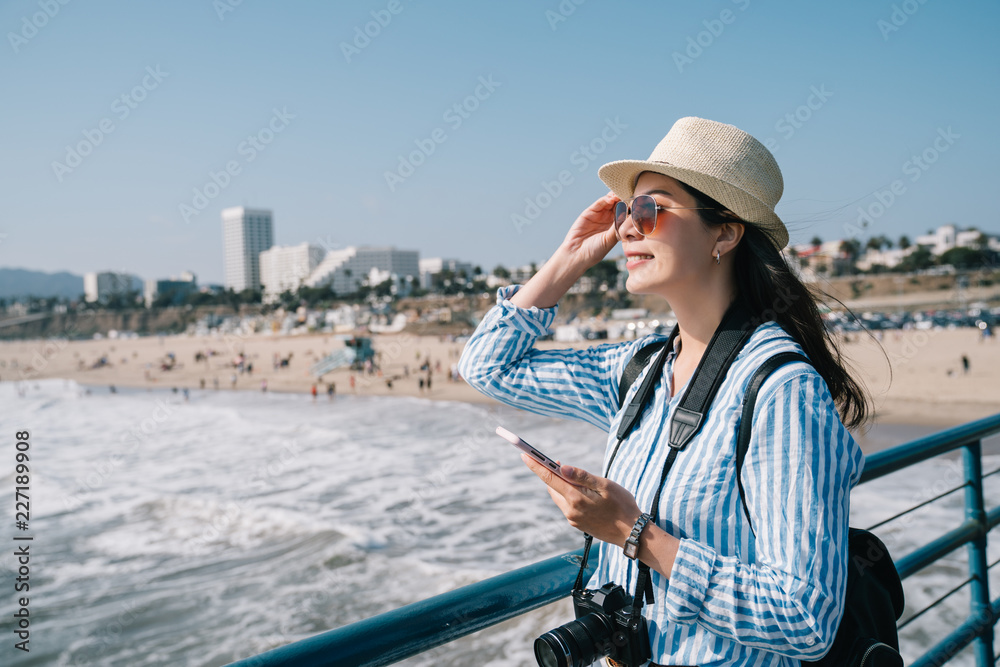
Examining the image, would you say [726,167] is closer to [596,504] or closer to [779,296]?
[779,296]

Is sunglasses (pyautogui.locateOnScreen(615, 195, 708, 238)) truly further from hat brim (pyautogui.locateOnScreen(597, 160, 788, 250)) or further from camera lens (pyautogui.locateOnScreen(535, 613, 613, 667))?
camera lens (pyautogui.locateOnScreen(535, 613, 613, 667))

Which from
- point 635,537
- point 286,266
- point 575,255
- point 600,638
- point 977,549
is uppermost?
point 286,266

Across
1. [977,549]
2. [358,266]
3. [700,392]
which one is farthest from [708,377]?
[358,266]

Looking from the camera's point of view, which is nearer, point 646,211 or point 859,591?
point 859,591

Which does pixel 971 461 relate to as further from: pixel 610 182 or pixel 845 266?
pixel 845 266

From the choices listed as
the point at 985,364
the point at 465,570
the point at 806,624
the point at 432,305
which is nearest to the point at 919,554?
the point at 806,624

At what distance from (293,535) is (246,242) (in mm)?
119043

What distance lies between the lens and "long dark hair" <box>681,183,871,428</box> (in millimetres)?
1290

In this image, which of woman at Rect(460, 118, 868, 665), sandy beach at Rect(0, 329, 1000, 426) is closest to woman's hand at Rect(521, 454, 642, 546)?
woman at Rect(460, 118, 868, 665)

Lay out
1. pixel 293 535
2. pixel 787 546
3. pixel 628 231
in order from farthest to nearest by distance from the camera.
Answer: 1. pixel 293 535
2. pixel 628 231
3. pixel 787 546

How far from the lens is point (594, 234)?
1760 millimetres

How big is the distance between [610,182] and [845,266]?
10115 centimetres

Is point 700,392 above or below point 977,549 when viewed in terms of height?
above

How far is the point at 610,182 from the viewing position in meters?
1.54
